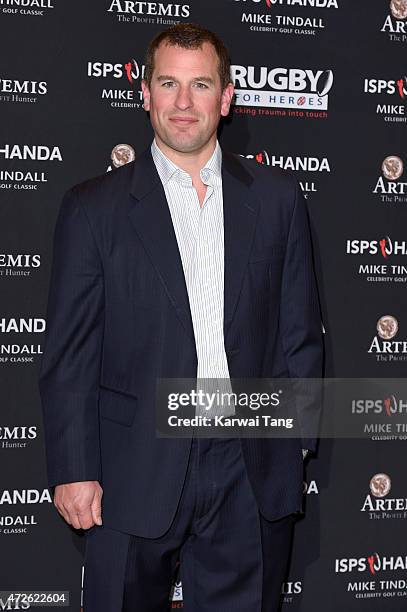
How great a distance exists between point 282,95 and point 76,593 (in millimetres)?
2171

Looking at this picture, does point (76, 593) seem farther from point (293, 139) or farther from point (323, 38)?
point (323, 38)

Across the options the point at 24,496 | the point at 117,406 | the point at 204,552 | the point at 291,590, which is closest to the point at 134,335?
the point at 117,406

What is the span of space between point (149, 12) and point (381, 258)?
4.47ft

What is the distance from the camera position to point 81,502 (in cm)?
213

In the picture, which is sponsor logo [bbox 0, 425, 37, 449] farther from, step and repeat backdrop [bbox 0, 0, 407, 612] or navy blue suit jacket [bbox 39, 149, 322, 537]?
navy blue suit jacket [bbox 39, 149, 322, 537]

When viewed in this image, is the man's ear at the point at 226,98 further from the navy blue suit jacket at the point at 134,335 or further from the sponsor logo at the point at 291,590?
the sponsor logo at the point at 291,590

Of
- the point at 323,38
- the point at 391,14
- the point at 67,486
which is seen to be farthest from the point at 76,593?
the point at 391,14

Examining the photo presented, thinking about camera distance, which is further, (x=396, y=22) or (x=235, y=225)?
(x=396, y=22)

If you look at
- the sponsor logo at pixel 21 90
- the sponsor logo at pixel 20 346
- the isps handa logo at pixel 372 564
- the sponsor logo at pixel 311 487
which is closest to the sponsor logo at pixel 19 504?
Result: the sponsor logo at pixel 20 346

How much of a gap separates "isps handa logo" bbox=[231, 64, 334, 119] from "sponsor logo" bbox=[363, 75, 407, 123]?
0.18 meters

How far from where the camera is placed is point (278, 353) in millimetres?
2344

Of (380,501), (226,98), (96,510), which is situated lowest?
(380,501)

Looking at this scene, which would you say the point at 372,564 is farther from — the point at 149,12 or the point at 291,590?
the point at 149,12

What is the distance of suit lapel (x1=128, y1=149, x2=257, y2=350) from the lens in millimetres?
2111
